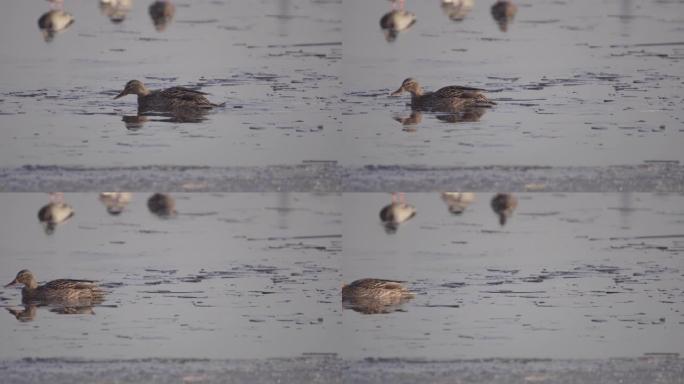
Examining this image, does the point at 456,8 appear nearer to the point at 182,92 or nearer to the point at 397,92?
the point at 397,92

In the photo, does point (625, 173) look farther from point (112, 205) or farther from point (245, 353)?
point (112, 205)

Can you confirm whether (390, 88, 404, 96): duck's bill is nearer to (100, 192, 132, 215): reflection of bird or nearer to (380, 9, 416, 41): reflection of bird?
(380, 9, 416, 41): reflection of bird

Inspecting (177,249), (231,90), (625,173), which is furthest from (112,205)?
(625,173)

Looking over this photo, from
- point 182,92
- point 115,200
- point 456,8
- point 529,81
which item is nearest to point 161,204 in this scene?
point 115,200

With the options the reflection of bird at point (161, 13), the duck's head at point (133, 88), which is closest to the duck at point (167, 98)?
the duck's head at point (133, 88)

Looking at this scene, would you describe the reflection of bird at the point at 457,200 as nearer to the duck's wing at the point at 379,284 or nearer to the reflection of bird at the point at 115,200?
the duck's wing at the point at 379,284
